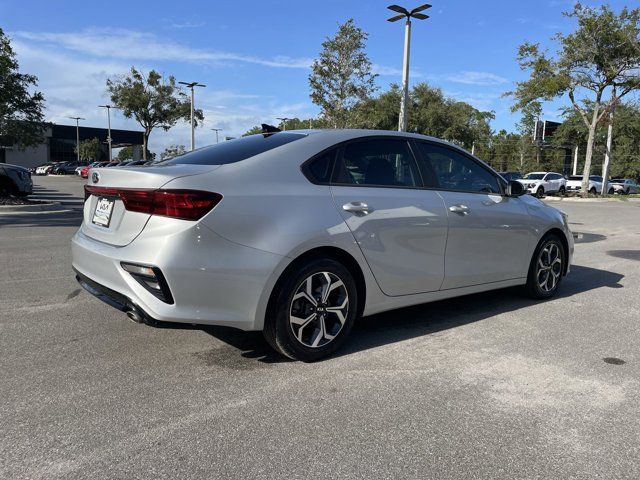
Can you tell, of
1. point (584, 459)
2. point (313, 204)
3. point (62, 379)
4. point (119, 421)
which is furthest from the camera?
point (313, 204)

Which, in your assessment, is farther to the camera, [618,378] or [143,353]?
[143,353]

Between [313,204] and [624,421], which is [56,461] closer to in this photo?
[313,204]

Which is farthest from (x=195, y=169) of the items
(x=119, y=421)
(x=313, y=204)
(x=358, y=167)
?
(x=119, y=421)

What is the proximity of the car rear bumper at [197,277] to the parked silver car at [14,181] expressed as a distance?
46.5ft

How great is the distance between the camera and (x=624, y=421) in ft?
9.81

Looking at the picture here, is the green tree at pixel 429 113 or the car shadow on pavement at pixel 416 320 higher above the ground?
the green tree at pixel 429 113

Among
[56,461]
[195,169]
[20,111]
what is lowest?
[56,461]

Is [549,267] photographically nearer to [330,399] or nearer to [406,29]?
[330,399]

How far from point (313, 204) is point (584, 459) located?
2147mm

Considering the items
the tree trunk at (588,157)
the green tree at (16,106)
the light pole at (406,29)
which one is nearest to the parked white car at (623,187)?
the tree trunk at (588,157)

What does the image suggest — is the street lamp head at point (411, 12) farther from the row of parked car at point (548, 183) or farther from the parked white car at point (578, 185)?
the parked white car at point (578, 185)

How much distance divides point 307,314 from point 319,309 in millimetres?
96

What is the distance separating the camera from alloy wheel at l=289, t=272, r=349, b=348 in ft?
11.8

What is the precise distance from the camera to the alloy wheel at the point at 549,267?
5.55 m
